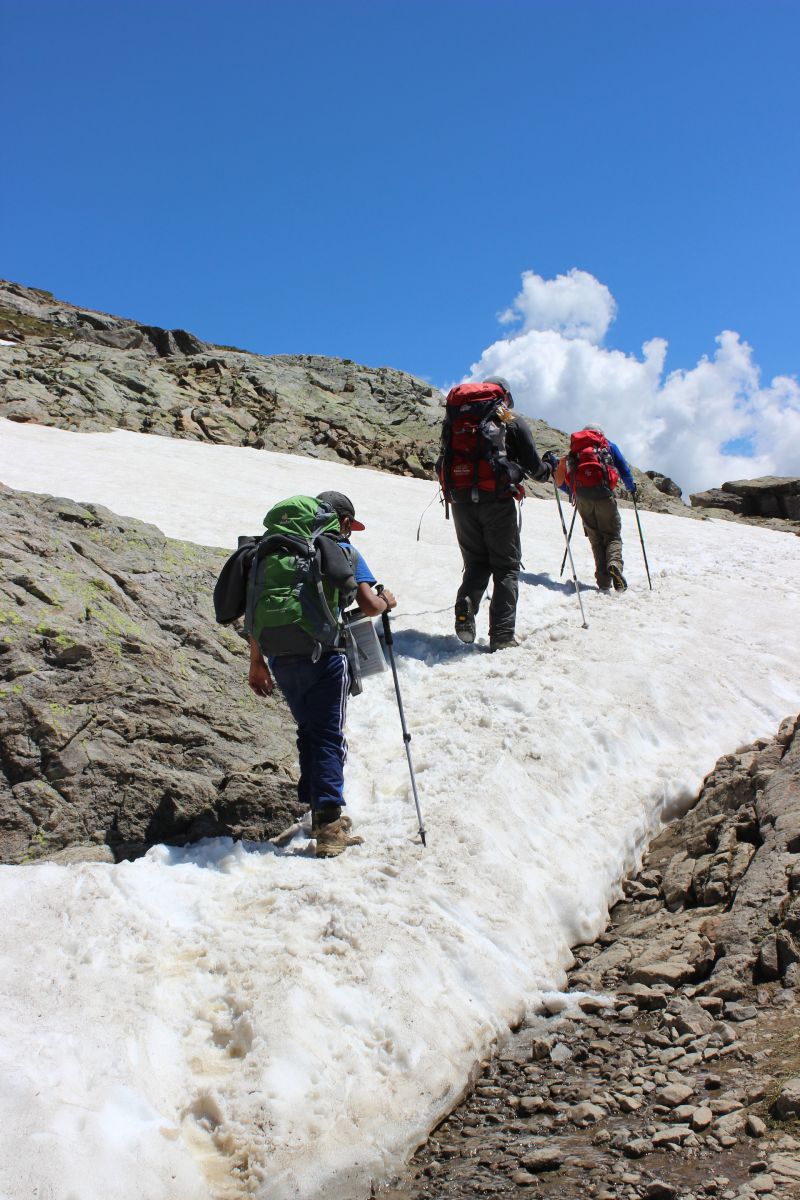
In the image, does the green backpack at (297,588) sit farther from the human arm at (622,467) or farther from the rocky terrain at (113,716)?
the human arm at (622,467)

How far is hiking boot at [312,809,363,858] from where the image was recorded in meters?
6.50

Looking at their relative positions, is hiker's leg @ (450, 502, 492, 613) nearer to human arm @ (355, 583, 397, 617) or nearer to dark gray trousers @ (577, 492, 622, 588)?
dark gray trousers @ (577, 492, 622, 588)

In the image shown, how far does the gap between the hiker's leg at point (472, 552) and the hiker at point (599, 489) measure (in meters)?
2.97

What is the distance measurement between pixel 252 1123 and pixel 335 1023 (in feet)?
2.43

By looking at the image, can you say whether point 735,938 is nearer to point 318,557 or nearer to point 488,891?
point 488,891

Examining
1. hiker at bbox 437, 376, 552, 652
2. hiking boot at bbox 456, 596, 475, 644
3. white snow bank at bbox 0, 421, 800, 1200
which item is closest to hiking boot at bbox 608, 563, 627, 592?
white snow bank at bbox 0, 421, 800, 1200

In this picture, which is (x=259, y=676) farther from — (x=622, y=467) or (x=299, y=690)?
(x=622, y=467)

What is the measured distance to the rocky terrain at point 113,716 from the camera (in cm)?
623

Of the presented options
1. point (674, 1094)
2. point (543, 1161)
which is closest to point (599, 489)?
point (674, 1094)

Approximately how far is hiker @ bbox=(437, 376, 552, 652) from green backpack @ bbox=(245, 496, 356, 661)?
14.1ft

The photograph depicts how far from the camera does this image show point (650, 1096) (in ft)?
14.2

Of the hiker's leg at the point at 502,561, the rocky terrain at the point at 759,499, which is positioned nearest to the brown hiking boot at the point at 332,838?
the hiker's leg at the point at 502,561

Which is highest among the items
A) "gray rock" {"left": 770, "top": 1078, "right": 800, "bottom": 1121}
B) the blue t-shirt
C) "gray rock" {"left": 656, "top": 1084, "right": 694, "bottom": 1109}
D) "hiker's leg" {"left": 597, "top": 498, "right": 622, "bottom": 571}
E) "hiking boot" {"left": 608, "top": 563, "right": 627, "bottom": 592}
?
"hiker's leg" {"left": 597, "top": 498, "right": 622, "bottom": 571}

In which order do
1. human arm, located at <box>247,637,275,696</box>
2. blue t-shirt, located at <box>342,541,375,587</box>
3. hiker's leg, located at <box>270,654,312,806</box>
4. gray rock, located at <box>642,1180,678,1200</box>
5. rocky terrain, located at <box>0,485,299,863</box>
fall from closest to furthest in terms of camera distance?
1. gray rock, located at <box>642,1180,678,1200</box>
2. rocky terrain, located at <box>0,485,299,863</box>
3. hiker's leg, located at <box>270,654,312,806</box>
4. human arm, located at <box>247,637,275,696</box>
5. blue t-shirt, located at <box>342,541,375,587</box>
